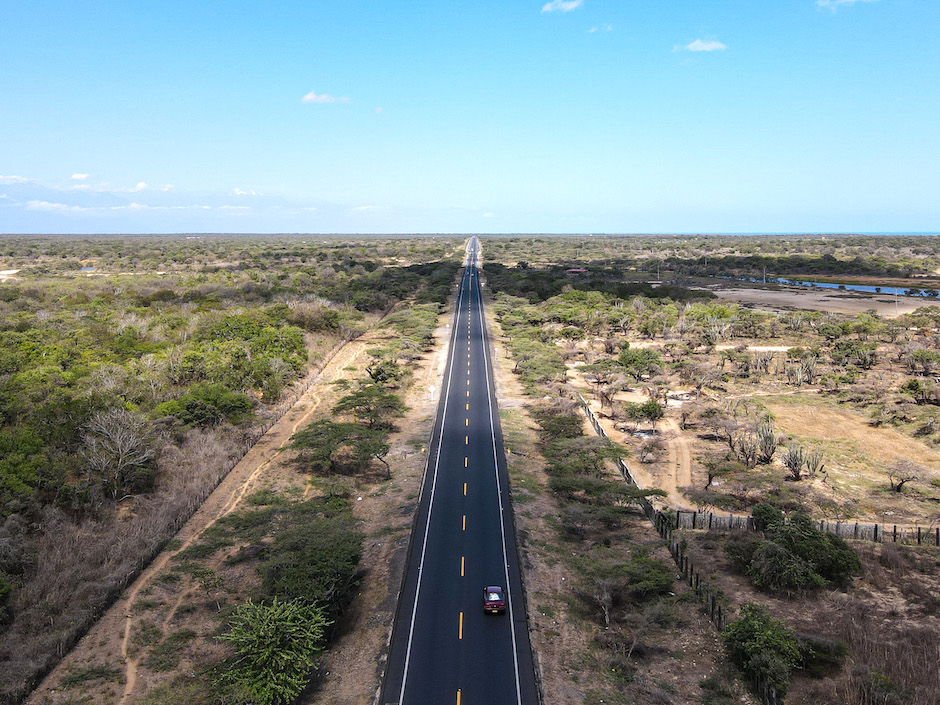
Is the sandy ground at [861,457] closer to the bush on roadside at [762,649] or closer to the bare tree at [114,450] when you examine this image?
the bush on roadside at [762,649]

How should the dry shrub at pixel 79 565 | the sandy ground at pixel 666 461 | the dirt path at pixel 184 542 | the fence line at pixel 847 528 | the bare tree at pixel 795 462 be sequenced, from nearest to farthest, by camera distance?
1. the dry shrub at pixel 79 565
2. the dirt path at pixel 184 542
3. the fence line at pixel 847 528
4. the sandy ground at pixel 666 461
5. the bare tree at pixel 795 462

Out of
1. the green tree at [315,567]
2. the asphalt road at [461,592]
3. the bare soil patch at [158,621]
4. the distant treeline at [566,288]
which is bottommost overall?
the bare soil patch at [158,621]

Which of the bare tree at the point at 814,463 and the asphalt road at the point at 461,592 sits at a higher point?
the bare tree at the point at 814,463

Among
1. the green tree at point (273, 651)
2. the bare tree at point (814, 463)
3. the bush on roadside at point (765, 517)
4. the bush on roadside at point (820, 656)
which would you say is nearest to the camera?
the green tree at point (273, 651)

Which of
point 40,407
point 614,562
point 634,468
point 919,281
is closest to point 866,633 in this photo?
point 614,562

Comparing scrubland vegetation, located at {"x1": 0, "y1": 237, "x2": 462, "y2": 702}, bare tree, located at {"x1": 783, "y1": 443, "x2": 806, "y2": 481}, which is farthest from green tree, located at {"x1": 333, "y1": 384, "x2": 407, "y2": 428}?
bare tree, located at {"x1": 783, "y1": 443, "x2": 806, "y2": 481}

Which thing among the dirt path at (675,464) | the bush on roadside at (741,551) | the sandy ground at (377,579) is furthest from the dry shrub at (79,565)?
the dirt path at (675,464)
